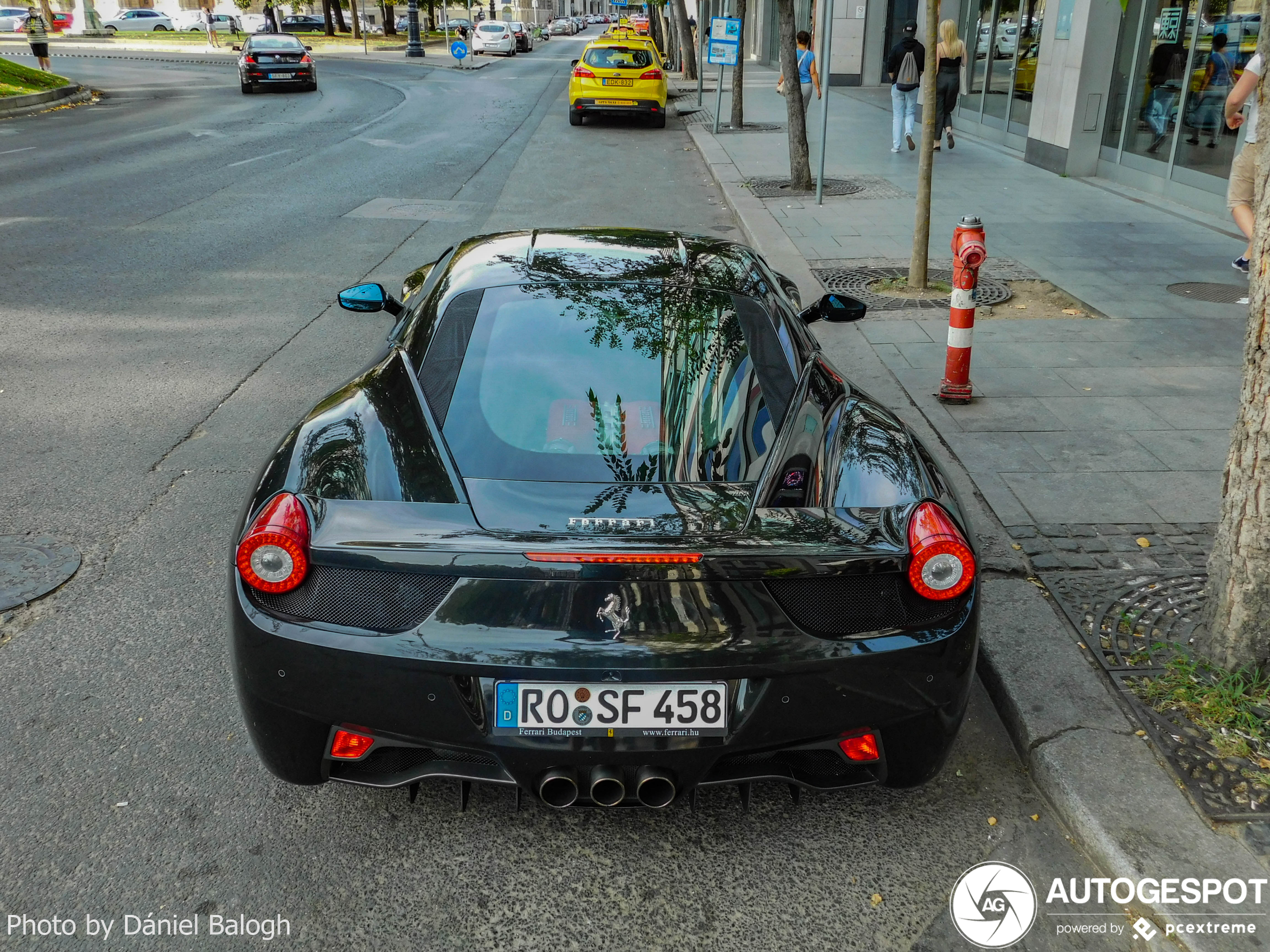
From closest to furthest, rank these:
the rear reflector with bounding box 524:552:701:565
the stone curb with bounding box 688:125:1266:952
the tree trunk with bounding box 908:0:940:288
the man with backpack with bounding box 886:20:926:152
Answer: the rear reflector with bounding box 524:552:701:565 < the stone curb with bounding box 688:125:1266:952 < the tree trunk with bounding box 908:0:940:288 < the man with backpack with bounding box 886:20:926:152

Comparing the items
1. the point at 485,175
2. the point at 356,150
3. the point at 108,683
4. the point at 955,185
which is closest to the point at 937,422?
the point at 108,683

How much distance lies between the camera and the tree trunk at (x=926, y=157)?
801cm

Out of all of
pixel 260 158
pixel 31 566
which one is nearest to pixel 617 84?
pixel 260 158

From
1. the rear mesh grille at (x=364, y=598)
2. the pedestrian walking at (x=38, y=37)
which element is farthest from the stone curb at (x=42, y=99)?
the rear mesh grille at (x=364, y=598)

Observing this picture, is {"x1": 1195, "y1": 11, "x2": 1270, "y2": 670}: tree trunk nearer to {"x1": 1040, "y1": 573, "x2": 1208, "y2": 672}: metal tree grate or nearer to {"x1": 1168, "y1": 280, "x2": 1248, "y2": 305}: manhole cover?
{"x1": 1040, "y1": 573, "x2": 1208, "y2": 672}: metal tree grate

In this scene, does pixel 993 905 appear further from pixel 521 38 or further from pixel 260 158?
pixel 521 38

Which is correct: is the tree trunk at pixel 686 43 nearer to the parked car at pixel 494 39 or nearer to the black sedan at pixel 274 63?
the black sedan at pixel 274 63

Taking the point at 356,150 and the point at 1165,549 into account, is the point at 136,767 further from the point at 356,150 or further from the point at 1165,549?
the point at 356,150

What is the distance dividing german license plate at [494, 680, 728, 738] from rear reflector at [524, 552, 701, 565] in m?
0.28

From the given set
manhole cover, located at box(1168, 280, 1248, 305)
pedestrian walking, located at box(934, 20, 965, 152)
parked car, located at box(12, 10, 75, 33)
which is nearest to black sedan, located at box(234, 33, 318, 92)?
pedestrian walking, located at box(934, 20, 965, 152)

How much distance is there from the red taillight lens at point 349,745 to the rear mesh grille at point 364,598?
0.31 meters

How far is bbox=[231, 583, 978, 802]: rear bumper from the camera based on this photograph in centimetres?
248

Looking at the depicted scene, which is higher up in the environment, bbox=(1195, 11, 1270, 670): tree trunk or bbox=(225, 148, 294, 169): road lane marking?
bbox=(1195, 11, 1270, 670): tree trunk

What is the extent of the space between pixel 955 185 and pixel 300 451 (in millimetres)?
12506
